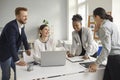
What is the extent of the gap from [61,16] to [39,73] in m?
4.06

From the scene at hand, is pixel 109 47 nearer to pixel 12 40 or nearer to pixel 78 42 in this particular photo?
pixel 78 42

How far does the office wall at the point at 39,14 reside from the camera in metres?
5.46

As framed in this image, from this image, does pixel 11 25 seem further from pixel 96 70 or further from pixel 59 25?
pixel 59 25

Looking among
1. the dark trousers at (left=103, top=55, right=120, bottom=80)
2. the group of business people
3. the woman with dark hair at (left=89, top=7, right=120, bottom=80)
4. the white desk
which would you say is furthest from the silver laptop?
the dark trousers at (left=103, top=55, right=120, bottom=80)

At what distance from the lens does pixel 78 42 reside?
2.90m

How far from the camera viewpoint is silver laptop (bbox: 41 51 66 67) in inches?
86.2

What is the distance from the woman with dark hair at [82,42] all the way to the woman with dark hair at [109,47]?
591 mm

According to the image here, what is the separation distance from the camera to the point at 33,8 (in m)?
5.64

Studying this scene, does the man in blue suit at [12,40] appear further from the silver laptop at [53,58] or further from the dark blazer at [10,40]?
the silver laptop at [53,58]

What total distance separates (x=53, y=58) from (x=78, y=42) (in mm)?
796

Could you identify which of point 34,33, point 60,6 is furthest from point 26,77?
point 60,6

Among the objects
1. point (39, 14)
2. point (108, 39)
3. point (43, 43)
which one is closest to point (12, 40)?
point (43, 43)

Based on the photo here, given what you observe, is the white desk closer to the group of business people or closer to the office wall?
the group of business people

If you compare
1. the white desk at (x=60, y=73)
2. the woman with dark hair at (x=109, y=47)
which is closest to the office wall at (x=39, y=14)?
the white desk at (x=60, y=73)
